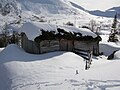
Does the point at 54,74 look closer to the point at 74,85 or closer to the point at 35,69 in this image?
the point at 35,69

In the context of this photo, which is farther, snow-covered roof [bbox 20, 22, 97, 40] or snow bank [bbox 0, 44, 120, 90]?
snow-covered roof [bbox 20, 22, 97, 40]

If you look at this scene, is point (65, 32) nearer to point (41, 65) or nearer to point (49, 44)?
point (49, 44)

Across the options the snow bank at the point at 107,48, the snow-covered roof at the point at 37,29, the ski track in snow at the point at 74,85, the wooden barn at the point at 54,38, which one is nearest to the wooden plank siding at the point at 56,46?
the wooden barn at the point at 54,38

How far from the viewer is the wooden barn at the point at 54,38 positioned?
3014 cm

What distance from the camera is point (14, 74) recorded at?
20516 mm

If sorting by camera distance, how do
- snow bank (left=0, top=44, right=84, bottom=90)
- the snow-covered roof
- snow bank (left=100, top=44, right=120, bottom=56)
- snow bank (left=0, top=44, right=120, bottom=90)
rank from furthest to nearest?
snow bank (left=100, top=44, right=120, bottom=56) → the snow-covered roof → snow bank (left=0, top=44, right=84, bottom=90) → snow bank (left=0, top=44, right=120, bottom=90)

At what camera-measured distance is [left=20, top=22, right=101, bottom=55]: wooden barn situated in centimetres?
3014

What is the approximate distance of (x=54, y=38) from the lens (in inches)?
1210

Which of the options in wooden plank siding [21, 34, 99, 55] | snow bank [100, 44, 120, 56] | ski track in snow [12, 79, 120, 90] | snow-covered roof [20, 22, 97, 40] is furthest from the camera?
snow bank [100, 44, 120, 56]

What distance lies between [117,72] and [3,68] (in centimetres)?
1108

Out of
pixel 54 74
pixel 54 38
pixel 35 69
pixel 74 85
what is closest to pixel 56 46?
pixel 54 38

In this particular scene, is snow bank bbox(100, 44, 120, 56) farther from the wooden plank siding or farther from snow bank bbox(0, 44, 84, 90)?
A: snow bank bbox(0, 44, 84, 90)

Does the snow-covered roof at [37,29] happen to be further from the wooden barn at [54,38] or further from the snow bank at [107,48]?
the snow bank at [107,48]

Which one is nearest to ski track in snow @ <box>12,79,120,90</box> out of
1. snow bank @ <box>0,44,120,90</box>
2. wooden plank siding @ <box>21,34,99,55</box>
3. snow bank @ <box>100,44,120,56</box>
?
snow bank @ <box>0,44,120,90</box>
